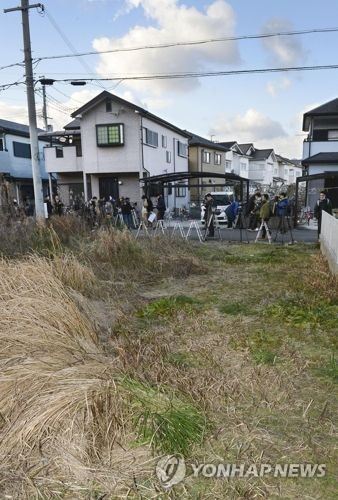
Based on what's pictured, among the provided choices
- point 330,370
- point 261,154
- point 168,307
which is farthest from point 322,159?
point 261,154

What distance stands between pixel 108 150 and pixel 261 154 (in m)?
32.9

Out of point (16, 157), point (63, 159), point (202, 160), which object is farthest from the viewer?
point (202, 160)

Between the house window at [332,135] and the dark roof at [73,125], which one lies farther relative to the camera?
the dark roof at [73,125]

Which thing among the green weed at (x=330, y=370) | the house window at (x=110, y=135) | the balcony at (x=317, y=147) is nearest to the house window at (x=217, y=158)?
the balcony at (x=317, y=147)

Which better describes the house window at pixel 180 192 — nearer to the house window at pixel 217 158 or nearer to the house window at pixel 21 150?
the house window at pixel 217 158

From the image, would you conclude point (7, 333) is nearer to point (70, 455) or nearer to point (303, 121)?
point (70, 455)

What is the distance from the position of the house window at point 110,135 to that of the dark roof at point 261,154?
30.6 meters

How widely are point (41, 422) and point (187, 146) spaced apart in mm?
27225

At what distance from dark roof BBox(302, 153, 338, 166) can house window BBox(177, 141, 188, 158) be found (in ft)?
32.6

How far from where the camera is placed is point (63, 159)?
21.2 m

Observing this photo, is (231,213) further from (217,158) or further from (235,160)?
(235,160)

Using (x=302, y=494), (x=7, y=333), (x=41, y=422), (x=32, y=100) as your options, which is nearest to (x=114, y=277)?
(x=7, y=333)

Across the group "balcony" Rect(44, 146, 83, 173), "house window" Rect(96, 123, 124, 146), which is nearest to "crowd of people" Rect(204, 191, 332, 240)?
"house window" Rect(96, 123, 124, 146)

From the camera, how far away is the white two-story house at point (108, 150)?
63.0 feet
